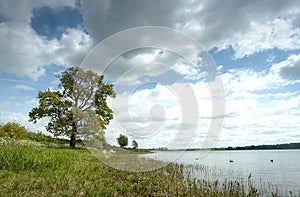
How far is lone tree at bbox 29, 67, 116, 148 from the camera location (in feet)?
91.9

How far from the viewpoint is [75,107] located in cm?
2862

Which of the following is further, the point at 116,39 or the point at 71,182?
the point at 116,39

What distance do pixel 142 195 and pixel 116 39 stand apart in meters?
8.00

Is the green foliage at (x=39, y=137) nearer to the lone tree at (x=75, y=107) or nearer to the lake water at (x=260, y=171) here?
the lone tree at (x=75, y=107)

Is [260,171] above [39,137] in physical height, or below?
below

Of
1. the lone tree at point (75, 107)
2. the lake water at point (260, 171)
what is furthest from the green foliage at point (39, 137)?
the lake water at point (260, 171)

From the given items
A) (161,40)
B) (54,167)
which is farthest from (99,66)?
(54,167)

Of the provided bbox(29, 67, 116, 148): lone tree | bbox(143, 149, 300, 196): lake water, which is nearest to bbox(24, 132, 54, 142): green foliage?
bbox(29, 67, 116, 148): lone tree

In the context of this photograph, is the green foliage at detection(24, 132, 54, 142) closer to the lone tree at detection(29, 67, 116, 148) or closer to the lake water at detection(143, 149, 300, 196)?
the lone tree at detection(29, 67, 116, 148)

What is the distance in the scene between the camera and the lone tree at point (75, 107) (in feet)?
91.9

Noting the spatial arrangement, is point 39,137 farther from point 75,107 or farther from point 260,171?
point 260,171

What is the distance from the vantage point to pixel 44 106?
28406mm

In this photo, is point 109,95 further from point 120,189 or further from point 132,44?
point 120,189

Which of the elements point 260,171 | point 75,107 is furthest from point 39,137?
point 260,171
